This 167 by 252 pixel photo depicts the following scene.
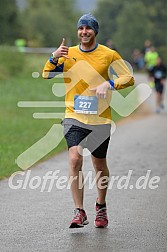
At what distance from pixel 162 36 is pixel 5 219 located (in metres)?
101

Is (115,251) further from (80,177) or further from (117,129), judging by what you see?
(117,129)

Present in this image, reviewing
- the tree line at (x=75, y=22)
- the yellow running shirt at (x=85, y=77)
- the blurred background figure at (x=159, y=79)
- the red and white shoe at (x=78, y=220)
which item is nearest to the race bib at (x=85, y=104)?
the yellow running shirt at (x=85, y=77)

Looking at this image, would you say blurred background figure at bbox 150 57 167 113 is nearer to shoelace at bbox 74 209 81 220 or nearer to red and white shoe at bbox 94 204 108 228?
red and white shoe at bbox 94 204 108 228

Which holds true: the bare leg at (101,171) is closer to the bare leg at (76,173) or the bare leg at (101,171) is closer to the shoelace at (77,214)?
the bare leg at (76,173)

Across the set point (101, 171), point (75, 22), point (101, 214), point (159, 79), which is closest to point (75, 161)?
point (101, 171)

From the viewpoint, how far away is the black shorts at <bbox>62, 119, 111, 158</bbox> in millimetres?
8586

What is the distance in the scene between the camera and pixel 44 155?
49.9ft

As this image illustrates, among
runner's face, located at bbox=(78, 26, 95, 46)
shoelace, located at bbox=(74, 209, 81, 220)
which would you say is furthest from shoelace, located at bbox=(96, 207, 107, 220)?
runner's face, located at bbox=(78, 26, 95, 46)

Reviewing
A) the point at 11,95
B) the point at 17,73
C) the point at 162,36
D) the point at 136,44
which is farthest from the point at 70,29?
the point at 11,95

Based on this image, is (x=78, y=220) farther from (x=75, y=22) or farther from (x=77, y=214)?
(x=75, y=22)

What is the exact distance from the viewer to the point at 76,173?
28.0 feet

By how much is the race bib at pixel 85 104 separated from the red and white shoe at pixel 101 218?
1.04 metres

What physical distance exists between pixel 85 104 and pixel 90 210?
170 centimetres

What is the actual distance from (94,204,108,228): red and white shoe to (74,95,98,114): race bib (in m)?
1.04
